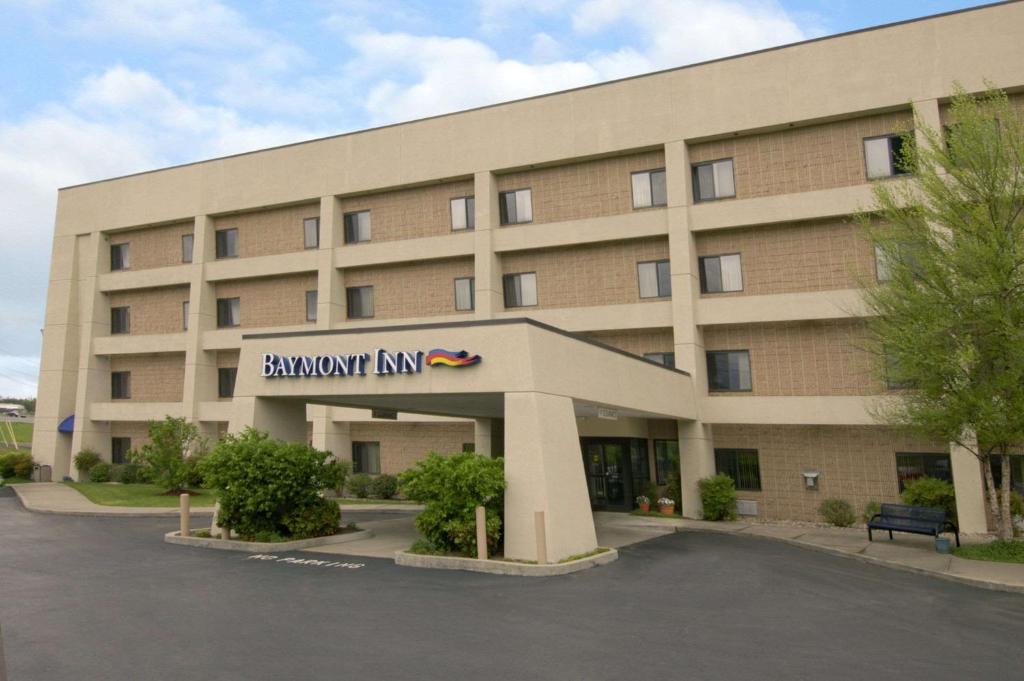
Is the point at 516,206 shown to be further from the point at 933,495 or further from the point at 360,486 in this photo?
the point at 933,495

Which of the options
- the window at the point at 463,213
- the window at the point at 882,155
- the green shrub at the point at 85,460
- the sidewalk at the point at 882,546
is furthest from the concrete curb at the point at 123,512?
the window at the point at 882,155

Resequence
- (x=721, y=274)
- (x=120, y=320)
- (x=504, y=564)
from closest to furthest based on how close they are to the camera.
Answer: (x=504, y=564), (x=721, y=274), (x=120, y=320)

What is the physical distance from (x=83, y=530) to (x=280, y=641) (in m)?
17.2

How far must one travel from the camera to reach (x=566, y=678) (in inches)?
350

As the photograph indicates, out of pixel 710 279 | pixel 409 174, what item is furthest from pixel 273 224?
pixel 710 279

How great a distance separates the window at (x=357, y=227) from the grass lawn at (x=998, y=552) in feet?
86.8

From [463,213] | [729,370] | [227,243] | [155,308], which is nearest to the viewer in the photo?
[729,370]

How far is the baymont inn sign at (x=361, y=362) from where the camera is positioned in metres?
17.8

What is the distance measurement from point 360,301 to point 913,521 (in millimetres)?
24465

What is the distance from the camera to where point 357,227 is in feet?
114

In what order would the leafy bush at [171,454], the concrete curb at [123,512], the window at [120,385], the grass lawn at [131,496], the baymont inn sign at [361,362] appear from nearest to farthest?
the baymont inn sign at [361,362], the concrete curb at [123,512], the grass lawn at [131,496], the leafy bush at [171,454], the window at [120,385]

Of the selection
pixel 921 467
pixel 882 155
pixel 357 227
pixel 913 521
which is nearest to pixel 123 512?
pixel 357 227

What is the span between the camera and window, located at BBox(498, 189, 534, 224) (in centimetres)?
3097

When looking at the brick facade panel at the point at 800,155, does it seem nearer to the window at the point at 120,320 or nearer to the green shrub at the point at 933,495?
the green shrub at the point at 933,495
